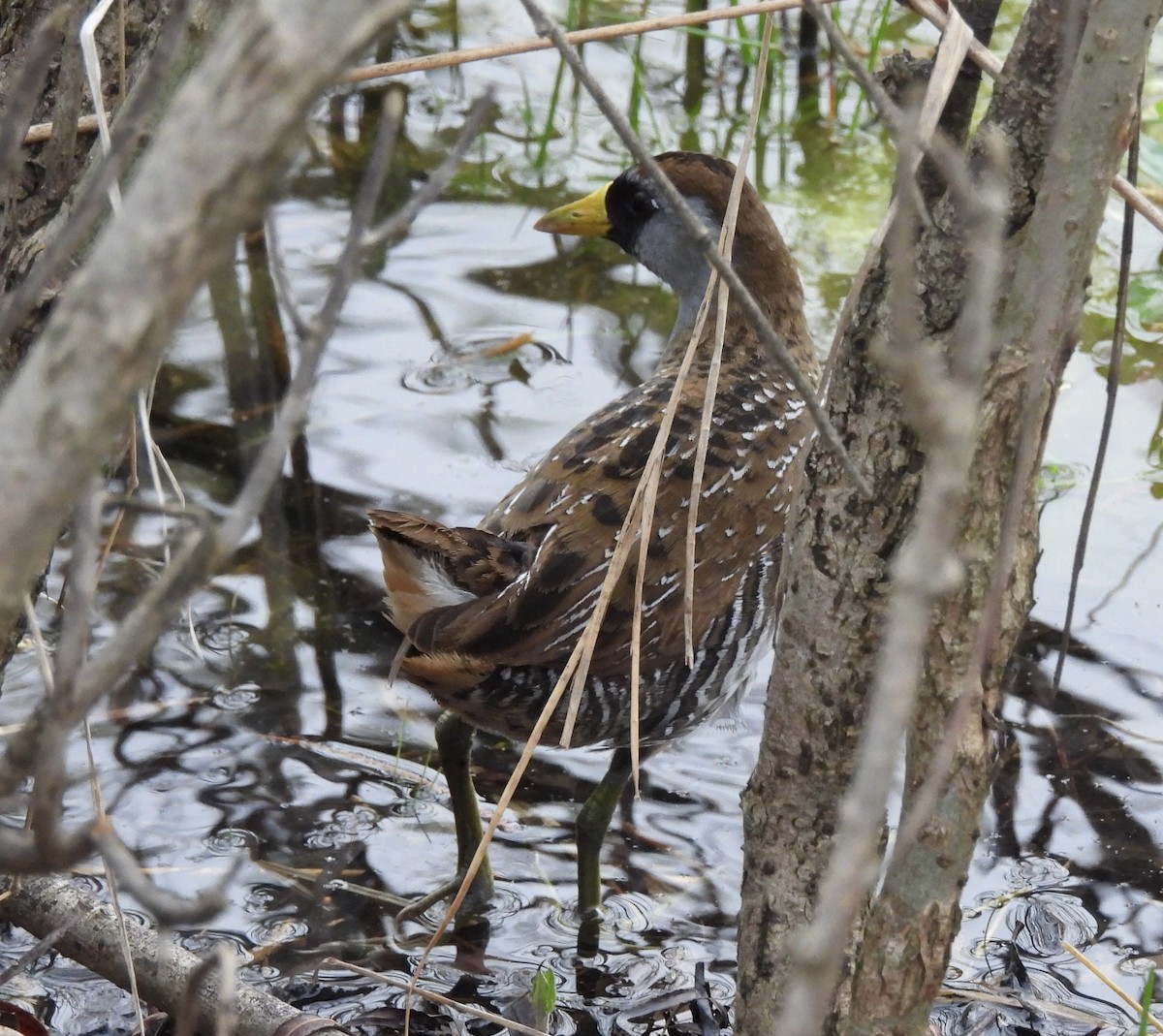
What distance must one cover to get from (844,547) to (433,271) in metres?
2.99

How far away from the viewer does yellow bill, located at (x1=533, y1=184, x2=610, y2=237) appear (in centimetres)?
342

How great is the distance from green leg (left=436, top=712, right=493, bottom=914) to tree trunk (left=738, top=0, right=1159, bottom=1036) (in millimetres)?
1006

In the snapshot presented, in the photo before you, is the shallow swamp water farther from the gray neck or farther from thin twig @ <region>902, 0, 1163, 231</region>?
thin twig @ <region>902, 0, 1163, 231</region>

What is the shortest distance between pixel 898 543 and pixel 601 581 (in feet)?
3.28

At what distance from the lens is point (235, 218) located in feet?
2.36

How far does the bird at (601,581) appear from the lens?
7.87 ft

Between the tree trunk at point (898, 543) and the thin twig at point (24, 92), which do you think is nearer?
the thin twig at point (24, 92)

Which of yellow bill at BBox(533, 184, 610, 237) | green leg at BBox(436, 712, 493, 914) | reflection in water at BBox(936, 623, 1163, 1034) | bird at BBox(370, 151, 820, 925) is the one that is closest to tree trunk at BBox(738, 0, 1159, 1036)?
bird at BBox(370, 151, 820, 925)

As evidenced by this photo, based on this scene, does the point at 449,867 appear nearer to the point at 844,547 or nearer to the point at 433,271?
the point at 844,547

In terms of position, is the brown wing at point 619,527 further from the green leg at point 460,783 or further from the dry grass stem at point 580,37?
the dry grass stem at point 580,37

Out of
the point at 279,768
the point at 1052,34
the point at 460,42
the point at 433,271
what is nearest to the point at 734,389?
the point at 279,768

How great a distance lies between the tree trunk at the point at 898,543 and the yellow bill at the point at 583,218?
1969 millimetres

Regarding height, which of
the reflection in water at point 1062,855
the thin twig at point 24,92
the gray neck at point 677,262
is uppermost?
the thin twig at point 24,92

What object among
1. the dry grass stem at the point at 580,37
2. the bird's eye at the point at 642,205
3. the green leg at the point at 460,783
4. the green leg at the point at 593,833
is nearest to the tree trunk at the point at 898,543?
the dry grass stem at the point at 580,37
